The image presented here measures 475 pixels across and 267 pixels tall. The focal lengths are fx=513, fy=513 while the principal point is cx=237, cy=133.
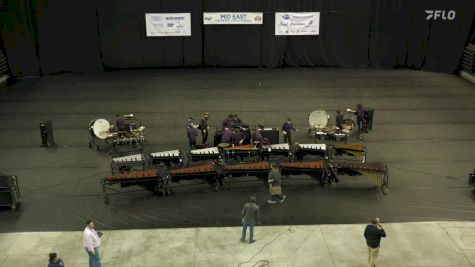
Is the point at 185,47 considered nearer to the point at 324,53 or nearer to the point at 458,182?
the point at 324,53

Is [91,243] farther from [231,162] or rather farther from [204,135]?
[204,135]

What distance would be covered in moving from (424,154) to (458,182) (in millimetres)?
2092

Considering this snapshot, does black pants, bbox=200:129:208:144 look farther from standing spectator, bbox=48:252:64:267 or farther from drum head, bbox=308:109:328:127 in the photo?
standing spectator, bbox=48:252:64:267

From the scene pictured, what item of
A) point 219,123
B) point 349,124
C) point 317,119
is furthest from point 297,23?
point 317,119

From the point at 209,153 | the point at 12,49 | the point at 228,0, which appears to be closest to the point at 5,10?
the point at 12,49

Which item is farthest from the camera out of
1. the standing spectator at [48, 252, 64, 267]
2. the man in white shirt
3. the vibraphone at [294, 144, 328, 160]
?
the vibraphone at [294, 144, 328, 160]

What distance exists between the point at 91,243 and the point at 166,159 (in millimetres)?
5384

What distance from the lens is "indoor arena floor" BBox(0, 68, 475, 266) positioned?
13141 millimetres

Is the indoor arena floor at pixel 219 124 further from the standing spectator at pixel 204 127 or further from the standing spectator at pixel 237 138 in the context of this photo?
the standing spectator at pixel 237 138

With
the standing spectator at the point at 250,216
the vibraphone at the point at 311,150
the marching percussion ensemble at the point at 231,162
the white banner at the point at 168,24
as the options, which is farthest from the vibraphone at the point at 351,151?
the white banner at the point at 168,24

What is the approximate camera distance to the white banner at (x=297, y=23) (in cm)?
2731

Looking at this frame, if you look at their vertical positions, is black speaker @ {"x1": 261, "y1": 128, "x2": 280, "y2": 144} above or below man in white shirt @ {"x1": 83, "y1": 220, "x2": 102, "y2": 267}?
above

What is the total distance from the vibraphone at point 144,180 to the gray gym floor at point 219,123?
1.10 ft

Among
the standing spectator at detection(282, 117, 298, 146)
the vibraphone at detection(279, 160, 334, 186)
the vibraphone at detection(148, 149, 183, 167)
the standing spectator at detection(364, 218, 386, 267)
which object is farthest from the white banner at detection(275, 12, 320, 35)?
the standing spectator at detection(364, 218, 386, 267)
